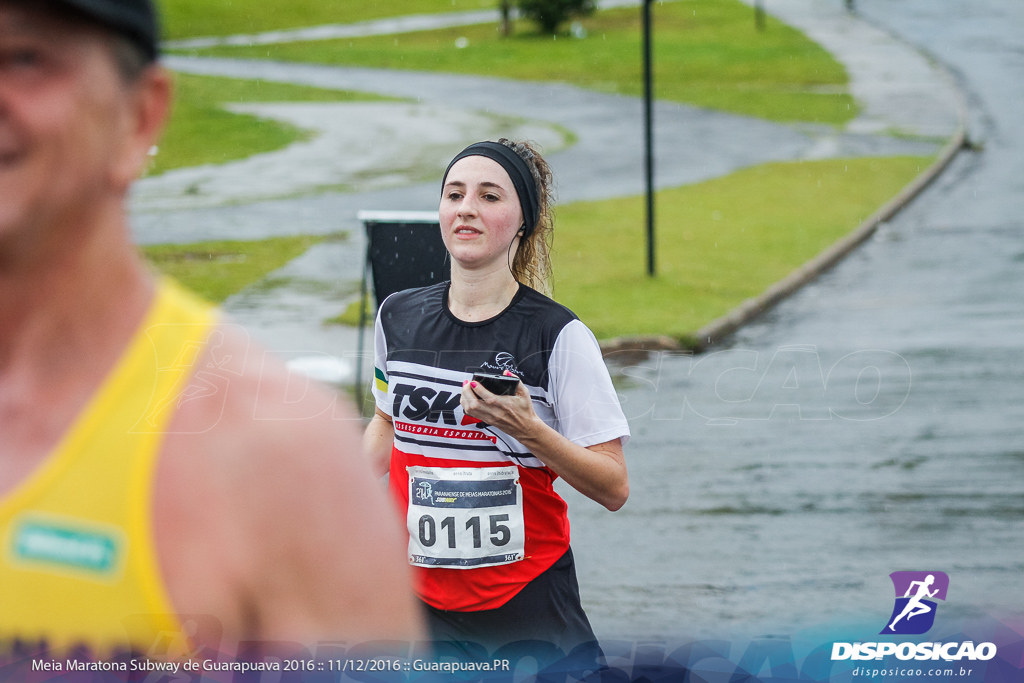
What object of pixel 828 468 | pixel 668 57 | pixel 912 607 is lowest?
pixel 668 57

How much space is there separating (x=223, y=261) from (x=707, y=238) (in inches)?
217

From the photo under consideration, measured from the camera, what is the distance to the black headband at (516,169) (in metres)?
2.92

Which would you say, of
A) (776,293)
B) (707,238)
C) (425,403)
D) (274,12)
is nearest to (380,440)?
(425,403)

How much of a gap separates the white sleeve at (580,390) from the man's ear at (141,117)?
5.65ft

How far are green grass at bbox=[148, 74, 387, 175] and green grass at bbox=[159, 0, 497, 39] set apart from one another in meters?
15.4

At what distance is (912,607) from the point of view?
298 centimetres

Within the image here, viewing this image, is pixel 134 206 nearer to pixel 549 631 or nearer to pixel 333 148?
pixel 333 148

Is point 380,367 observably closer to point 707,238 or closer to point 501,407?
point 501,407

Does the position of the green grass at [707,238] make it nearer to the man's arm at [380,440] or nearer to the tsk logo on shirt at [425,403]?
the man's arm at [380,440]

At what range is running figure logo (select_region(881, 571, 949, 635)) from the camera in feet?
9.50

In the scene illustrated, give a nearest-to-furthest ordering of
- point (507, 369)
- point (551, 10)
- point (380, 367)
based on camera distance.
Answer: point (507, 369) → point (380, 367) → point (551, 10)

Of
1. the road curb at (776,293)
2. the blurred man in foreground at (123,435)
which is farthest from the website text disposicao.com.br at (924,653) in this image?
the road curb at (776,293)

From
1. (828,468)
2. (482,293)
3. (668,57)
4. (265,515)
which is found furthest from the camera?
(668,57)

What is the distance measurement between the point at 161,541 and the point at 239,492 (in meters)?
0.08
